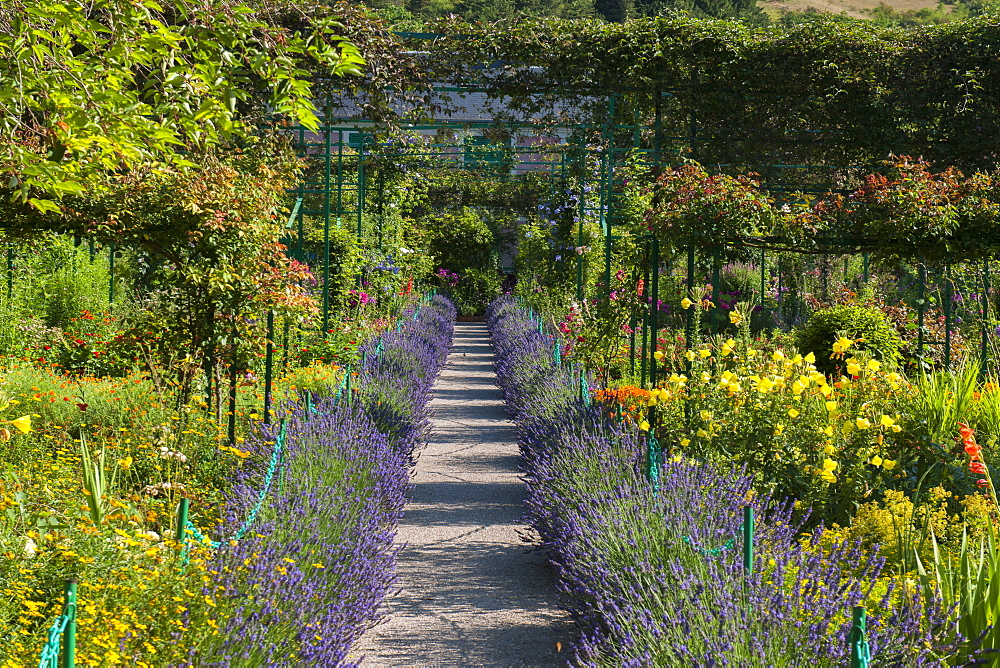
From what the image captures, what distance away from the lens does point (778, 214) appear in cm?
576

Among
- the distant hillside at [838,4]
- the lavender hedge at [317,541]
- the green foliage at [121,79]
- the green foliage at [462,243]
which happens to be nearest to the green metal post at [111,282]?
the lavender hedge at [317,541]

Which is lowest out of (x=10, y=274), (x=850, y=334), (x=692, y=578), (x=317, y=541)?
(x=317, y=541)

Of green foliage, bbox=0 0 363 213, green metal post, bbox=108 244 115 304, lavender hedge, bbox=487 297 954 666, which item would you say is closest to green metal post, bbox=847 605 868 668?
lavender hedge, bbox=487 297 954 666

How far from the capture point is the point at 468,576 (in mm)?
4500

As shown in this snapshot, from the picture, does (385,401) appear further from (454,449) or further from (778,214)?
(778,214)

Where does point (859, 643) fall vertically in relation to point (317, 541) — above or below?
above

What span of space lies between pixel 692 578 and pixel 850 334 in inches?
236

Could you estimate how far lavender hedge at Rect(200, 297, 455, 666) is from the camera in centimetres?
274

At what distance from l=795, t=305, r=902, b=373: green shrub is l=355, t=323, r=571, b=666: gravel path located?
308 centimetres

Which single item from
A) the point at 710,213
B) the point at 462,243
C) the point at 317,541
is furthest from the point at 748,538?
the point at 462,243

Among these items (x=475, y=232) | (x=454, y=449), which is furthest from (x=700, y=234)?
(x=475, y=232)

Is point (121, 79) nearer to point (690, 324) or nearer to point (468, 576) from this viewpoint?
point (468, 576)

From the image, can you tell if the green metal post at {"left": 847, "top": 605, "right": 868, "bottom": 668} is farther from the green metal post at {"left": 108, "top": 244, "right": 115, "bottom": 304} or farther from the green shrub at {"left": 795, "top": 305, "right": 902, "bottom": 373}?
the green metal post at {"left": 108, "top": 244, "right": 115, "bottom": 304}

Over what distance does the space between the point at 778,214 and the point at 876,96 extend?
4860 mm
